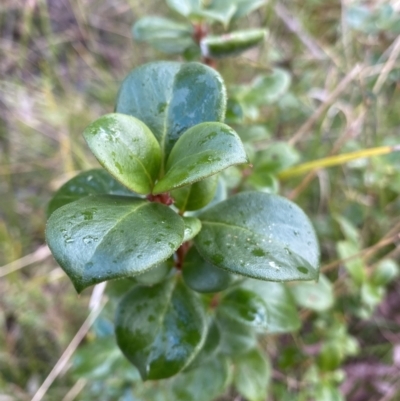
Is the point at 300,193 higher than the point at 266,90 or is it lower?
lower

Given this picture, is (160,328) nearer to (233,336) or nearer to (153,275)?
(153,275)

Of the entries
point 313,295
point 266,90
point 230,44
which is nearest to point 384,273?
point 313,295

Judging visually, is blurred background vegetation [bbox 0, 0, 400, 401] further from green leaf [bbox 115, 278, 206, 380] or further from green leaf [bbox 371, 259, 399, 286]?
green leaf [bbox 115, 278, 206, 380]

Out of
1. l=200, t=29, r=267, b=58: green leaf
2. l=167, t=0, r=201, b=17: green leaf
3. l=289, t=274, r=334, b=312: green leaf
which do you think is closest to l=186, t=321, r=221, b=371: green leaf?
l=289, t=274, r=334, b=312: green leaf

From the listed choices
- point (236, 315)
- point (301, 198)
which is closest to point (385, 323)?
point (301, 198)

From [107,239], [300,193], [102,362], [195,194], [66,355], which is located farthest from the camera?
[300,193]

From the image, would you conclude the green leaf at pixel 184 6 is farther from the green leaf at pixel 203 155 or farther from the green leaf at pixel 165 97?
the green leaf at pixel 203 155

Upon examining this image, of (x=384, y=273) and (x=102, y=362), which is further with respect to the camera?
(x=384, y=273)

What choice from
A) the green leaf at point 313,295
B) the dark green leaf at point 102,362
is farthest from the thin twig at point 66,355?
the green leaf at point 313,295

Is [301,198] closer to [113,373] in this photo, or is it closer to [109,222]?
[113,373]
